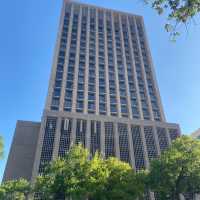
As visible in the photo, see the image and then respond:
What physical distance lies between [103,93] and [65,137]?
67.8ft

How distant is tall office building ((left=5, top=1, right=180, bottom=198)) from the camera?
43594 millimetres

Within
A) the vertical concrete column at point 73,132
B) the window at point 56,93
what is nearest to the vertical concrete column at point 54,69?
the window at point 56,93

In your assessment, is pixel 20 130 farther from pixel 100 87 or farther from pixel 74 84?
pixel 100 87

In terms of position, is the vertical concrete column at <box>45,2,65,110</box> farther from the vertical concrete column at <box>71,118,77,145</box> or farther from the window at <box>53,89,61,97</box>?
the vertical concrete column at <box>71,118,77,145</box>

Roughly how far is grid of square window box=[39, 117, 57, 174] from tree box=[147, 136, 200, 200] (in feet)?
67.8

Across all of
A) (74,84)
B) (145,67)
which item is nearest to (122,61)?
(145,67)

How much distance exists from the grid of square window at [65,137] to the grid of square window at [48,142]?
5.47 feet

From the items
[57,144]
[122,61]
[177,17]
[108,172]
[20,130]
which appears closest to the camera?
[177,17]

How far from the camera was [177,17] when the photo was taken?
9.96 metres

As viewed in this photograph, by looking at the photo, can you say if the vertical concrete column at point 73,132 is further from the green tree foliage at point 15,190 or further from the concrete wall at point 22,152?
the green tree foliage at point 15,190

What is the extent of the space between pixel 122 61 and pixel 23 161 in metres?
42.8

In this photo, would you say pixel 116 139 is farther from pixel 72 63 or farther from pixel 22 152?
pixel 72 63

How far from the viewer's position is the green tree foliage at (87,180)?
74.9 ft

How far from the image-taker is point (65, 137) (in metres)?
43.5
